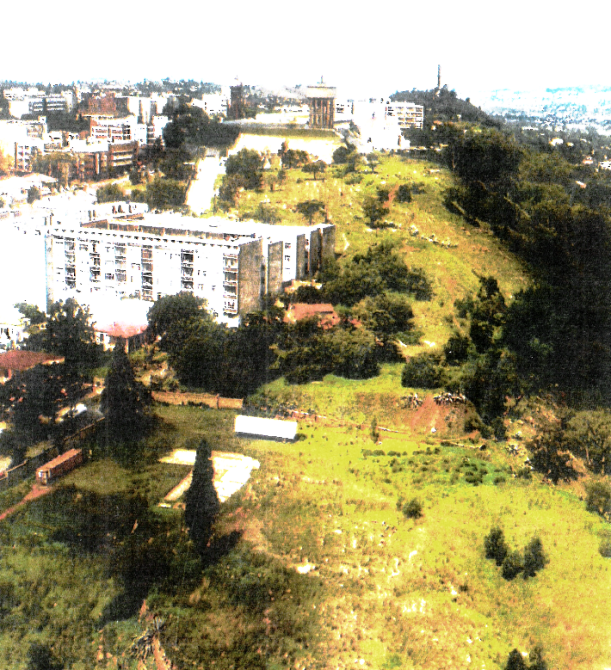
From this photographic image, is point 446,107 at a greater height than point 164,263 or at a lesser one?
greater

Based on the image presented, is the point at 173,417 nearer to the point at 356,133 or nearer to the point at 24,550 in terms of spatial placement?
the point at 24,550

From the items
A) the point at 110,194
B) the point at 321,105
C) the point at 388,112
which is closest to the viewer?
the point at 110,194

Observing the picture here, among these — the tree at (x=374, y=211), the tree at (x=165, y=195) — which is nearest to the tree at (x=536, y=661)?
the tree at (x=374, y=211)

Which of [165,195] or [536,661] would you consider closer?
[536,661]

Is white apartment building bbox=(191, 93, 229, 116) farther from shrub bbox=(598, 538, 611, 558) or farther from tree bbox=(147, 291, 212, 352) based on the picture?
shrub bbox=(598, 538, 611, 558)

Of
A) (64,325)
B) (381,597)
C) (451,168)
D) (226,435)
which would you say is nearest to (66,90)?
(451,168)

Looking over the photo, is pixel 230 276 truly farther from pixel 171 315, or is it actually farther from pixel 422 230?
pixel 422 230

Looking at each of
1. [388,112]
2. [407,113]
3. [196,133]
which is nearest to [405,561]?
[196,133]

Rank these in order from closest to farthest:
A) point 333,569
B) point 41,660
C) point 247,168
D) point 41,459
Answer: point 41,660, point 333,569, point 41,459, point 247,168
